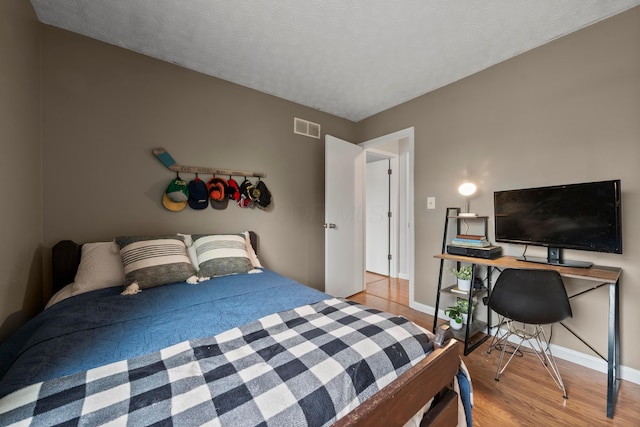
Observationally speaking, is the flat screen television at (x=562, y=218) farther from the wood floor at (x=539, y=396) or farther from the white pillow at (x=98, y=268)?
the white pillow at (x=98, y=268)

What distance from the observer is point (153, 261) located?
1713 mm

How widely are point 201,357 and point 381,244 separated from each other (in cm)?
399

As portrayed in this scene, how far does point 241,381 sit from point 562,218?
7.79ft

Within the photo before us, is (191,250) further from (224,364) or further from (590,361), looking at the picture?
(590,361)

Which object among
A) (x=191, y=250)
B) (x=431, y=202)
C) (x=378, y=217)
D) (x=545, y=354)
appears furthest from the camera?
(x=378, y=217)

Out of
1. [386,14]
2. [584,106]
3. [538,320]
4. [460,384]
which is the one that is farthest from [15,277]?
[584,106]

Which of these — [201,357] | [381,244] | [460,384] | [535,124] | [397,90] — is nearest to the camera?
[201,357]

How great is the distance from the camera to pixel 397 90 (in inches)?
108

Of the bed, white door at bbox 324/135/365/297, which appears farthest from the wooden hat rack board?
the bed

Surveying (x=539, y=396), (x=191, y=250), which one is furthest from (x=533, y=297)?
(x=191, y=250)

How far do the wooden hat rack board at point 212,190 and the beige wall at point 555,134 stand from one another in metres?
1.90

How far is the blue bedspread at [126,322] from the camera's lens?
84cm

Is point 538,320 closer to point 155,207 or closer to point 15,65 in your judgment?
point 155,207

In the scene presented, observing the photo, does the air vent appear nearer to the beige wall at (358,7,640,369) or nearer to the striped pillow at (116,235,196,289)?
the beige wall at (358,7,640,369)
